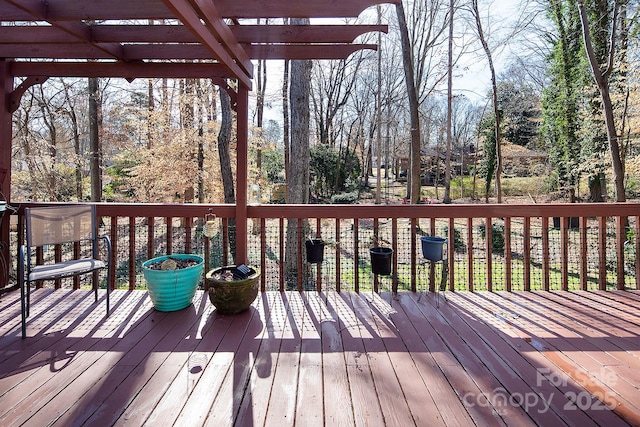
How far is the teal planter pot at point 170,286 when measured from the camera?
8.55 feet

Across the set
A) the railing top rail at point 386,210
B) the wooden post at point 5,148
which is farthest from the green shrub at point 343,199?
the wooden post at point 5,148

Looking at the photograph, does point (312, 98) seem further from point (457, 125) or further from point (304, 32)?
point (304, 32)

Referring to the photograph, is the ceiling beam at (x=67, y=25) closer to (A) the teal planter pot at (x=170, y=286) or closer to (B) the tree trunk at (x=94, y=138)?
(A) the teal planter pot at (x=170, y=286)

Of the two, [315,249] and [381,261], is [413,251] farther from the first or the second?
[315,249]

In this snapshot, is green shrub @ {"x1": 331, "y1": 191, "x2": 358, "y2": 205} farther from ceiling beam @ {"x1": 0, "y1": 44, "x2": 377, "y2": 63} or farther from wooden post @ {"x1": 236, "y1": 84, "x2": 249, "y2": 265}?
ceiling beam @ {"x1": 0, "y1": 44, "x2": 377, "y2": 63}

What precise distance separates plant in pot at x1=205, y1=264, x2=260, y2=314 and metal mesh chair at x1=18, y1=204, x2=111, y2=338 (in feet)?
2.62

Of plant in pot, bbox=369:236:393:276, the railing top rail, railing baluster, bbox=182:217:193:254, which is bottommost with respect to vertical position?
plant in pot, bbox=369:236:393:276

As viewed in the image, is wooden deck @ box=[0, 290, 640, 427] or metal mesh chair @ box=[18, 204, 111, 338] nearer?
wooden deck @ box=[0, 290, 640, 427]

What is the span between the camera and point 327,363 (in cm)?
193

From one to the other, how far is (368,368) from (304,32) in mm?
2386

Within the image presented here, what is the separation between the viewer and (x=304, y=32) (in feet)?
8.50

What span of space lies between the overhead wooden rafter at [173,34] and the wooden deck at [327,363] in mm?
1897

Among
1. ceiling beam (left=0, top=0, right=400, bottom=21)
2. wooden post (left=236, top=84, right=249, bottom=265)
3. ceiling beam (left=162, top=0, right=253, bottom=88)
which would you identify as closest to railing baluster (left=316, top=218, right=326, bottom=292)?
wooden post (left=236, top=84, right=249, bottom=265)

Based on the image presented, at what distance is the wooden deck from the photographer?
59.9 inches
